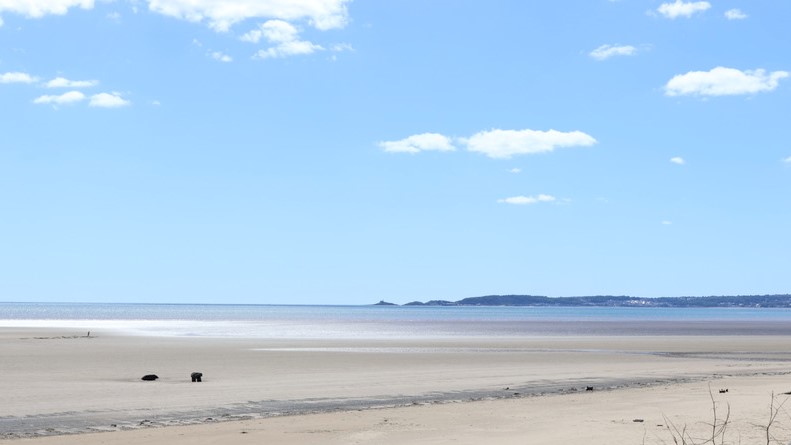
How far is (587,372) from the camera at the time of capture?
101 ft

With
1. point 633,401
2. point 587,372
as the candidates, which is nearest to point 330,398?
point 633,401

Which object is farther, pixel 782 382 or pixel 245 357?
pixel 245 357

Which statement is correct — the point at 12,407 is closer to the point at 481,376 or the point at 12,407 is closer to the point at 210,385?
the point at 210,385

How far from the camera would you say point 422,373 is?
29.9m

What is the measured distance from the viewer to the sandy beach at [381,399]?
14.5 m

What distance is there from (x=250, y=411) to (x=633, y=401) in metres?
8.25

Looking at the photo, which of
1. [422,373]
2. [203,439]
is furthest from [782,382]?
[203,439]

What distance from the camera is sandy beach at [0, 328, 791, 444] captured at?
14539 mm

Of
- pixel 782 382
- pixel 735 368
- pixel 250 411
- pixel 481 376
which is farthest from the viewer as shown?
pixel 735 368

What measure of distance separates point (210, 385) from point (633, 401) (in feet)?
38.5

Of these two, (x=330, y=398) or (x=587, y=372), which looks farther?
(x=587, y=372)

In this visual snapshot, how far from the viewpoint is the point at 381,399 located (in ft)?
69.3

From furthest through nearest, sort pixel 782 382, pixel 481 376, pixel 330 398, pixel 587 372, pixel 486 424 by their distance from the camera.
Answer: pixel 587 372 < pixel 481 376 < pixel 782 382 < pixel 330 398 < pixel 486 424

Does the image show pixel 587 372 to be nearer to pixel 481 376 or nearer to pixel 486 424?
pixel 481 376
